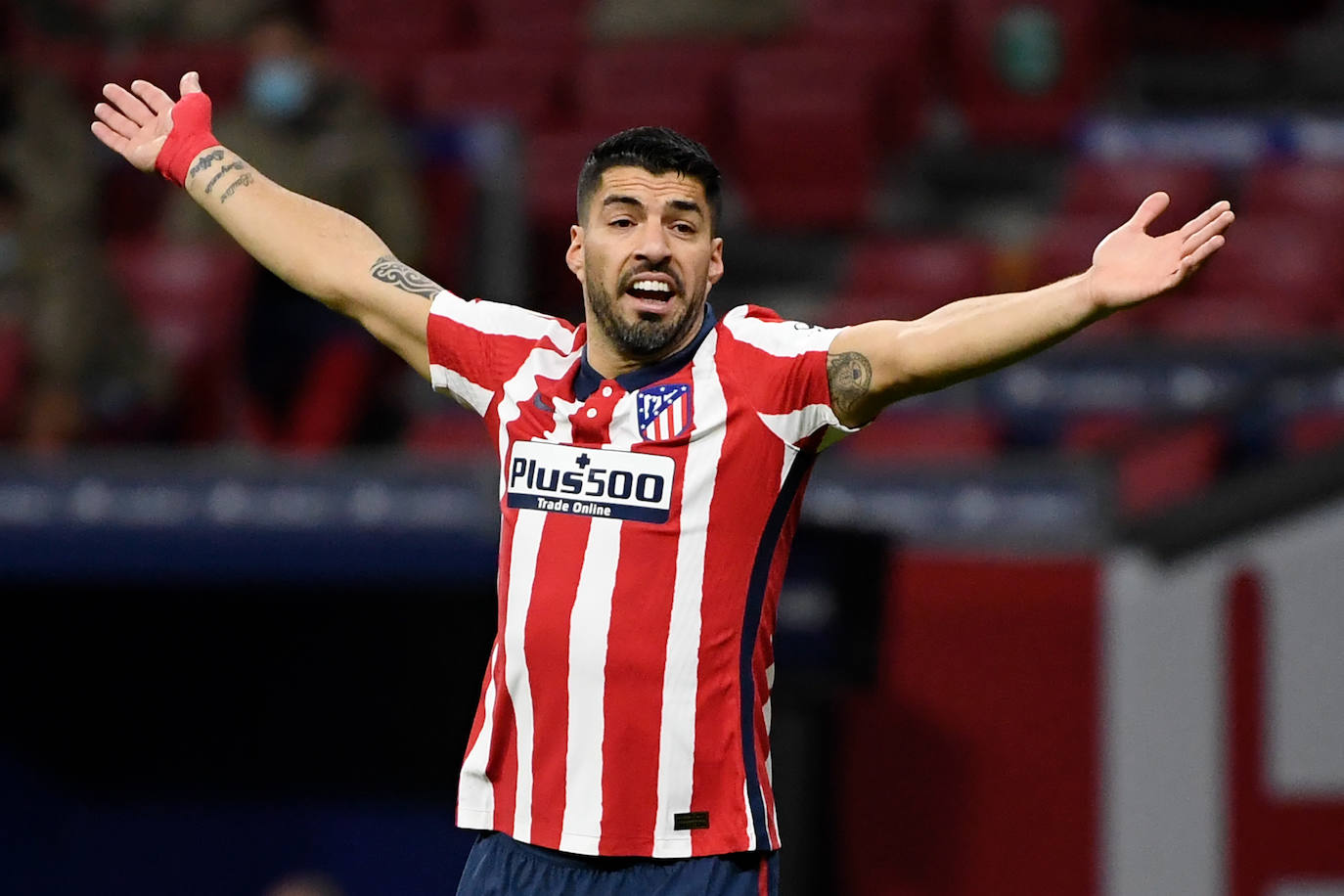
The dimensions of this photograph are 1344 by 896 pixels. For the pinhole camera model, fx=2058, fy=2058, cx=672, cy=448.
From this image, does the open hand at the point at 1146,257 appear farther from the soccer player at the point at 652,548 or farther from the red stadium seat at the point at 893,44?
the red stadium seat at the point at 893,44

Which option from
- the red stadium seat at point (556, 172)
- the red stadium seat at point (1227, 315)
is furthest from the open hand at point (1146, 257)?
the red stadium seat at point (556, 172)


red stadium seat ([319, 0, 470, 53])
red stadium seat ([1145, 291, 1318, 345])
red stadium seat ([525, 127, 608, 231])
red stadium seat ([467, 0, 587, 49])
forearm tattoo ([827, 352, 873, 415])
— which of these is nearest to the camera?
forearm tattoo ([827, 352, 873, 415])

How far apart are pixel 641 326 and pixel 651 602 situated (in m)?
0.43

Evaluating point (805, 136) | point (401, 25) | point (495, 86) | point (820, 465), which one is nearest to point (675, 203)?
point (820, 465)

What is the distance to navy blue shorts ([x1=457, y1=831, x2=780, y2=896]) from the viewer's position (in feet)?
10.2

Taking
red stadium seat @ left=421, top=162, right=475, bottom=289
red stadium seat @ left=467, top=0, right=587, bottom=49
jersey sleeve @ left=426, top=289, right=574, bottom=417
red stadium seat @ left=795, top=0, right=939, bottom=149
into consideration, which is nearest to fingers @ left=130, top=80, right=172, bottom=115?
jersey sleeve @ left=426, top=289, right=574, bottom=417

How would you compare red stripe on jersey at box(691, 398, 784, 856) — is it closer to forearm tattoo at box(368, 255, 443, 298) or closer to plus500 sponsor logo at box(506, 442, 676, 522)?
plus500 sponsor logo at box(506, 442, 676, 522)

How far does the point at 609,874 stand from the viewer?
3.13 metres

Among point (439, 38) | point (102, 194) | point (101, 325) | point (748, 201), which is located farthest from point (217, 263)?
point (439, 38)

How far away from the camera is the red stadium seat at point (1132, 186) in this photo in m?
A: 8.22

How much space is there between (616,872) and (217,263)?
460 cm

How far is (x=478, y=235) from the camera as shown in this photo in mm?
7438

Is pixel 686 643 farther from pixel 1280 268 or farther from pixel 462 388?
pixel 1280 268

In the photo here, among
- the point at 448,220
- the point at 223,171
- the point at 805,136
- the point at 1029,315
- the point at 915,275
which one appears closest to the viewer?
the point at 1029,315
